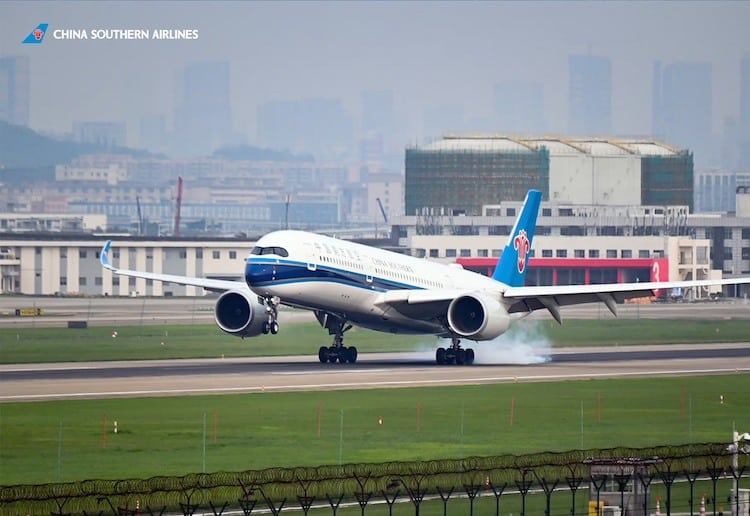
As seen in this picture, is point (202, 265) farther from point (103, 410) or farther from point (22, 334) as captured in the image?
point (103, 410)

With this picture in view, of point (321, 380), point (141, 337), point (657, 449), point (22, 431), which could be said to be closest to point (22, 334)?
point (141, 337)

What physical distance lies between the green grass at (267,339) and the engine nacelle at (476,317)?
11370 millimetres

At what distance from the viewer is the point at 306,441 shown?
43.1m

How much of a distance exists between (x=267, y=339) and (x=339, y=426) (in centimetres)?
3827

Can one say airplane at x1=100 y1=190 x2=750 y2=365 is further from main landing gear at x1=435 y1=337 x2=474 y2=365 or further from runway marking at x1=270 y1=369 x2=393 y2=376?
runway marking at x1=270 y1=369 x2=393 y2=376

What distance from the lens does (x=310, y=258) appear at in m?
64.4

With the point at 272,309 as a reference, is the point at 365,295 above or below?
above

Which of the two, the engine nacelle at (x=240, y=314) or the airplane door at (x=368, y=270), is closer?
the airplane door at (x=368, y=270)

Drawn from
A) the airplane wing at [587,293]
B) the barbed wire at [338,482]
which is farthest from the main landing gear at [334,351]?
the barbed wire at [338,482]

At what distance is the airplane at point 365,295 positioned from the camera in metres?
63.8

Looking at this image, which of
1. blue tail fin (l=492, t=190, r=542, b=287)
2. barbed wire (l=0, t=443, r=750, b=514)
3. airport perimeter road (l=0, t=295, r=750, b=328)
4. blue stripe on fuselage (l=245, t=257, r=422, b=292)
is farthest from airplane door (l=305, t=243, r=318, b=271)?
barbed wire (l=0, t=443, r=750, b=514)

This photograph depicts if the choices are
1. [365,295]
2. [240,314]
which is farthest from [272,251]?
[240,314]

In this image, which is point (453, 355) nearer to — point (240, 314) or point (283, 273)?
point (240, 314)

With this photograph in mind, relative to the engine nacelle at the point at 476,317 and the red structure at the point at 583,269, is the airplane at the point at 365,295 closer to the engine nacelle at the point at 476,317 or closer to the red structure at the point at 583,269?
the engine nacelle at the point at 476,317
